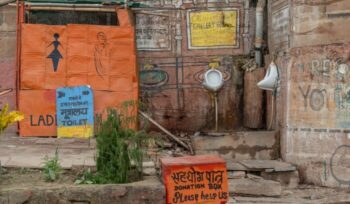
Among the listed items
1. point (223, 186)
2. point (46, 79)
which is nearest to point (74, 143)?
point (46, 79)

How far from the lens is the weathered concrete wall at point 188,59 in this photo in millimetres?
11719

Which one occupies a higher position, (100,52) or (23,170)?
(100,52)

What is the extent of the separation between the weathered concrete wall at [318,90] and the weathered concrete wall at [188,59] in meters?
1.82

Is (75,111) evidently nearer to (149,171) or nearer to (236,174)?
(236,174)

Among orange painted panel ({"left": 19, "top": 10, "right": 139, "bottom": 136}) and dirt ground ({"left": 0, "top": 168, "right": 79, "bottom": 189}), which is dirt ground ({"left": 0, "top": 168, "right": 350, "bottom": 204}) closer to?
dirt ground ({"left": 0, "top": 168, "right": 79, "bottom": 189})

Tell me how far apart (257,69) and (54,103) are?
4.15 m

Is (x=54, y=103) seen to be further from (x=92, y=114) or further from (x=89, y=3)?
(x=89, y=3)

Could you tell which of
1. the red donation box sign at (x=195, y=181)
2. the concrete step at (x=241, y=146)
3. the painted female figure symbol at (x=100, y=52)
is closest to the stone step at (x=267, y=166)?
the concrete step at (x=241, y=146)

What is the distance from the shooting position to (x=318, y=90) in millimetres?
9609

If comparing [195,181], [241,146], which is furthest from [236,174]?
[195,181]

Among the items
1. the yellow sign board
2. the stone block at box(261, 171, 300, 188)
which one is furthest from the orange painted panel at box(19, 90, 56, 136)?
the stone block at box(261, 171, 300, 188)

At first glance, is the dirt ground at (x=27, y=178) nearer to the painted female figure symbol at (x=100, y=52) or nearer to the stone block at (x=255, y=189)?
the stone block at (x=255, y=189)

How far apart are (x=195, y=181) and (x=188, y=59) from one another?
18.7 ft

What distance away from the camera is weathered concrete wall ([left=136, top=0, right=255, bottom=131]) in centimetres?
1172
